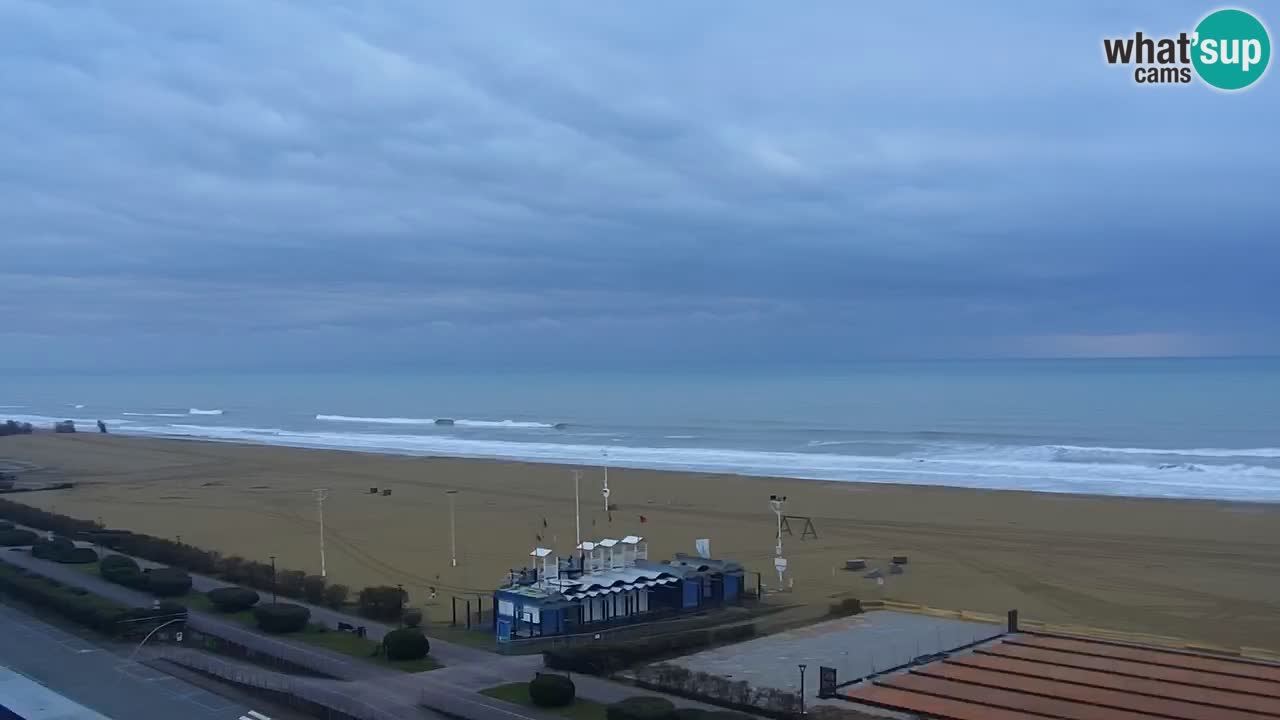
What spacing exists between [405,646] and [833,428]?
225 ft

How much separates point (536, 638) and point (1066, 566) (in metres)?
17.9

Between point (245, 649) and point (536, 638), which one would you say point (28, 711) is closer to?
point (245, 649)

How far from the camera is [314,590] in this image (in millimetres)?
28344

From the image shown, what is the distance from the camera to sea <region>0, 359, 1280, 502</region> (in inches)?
2267

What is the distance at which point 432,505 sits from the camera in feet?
160

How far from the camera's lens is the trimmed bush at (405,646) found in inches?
876

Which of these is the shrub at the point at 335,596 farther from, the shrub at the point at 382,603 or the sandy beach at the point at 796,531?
the sandy beach at the point at 796,531

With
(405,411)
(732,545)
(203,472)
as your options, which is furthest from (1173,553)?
(405,411)

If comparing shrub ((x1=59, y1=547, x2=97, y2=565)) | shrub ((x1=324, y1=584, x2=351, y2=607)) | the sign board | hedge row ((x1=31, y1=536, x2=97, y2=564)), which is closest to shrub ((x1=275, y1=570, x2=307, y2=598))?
shrub ((x1=324, y1=584, x2=351, y2=607))

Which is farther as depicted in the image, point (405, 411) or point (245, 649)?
point (405, 411)

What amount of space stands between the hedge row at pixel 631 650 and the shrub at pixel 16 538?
75.8 ft

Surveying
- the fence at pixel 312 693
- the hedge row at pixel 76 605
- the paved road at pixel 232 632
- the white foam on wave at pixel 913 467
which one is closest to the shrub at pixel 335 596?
the paved road at pixel 232 632

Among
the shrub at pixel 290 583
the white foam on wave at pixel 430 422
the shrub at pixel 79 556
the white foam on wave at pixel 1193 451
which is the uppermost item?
the white foam on wave at pixel 430 422

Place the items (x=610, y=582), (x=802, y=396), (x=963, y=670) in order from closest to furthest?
(x=963, y=670) < (x=610, y=582) < (x=802, y=396)
